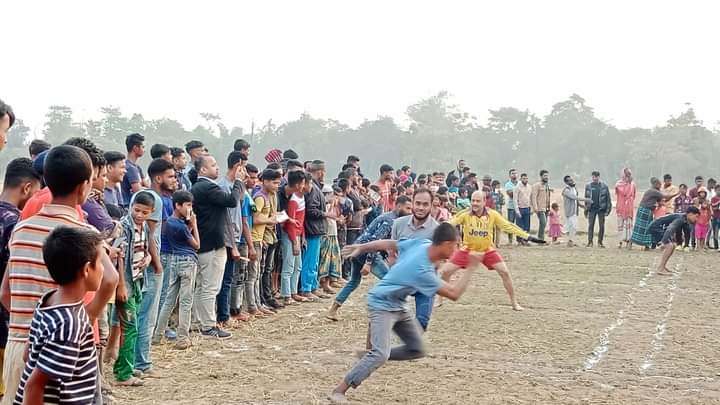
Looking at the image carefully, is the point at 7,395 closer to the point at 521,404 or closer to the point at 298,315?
the point at 521,404

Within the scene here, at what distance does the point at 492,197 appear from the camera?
21.6m

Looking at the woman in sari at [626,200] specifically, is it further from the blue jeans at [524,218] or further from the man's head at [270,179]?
the man's head at [270,179]

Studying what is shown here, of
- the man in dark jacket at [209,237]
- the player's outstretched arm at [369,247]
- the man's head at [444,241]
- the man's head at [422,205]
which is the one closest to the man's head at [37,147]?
the man in dark jacket at [209,237]

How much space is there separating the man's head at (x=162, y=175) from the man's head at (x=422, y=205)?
7.74ft

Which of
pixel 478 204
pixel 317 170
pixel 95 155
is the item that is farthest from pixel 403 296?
pixel 317 170

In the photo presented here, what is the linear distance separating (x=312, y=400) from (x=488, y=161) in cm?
5803

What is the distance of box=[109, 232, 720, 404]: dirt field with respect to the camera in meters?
6.19

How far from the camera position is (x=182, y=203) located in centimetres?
712

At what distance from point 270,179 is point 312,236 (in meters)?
1.57

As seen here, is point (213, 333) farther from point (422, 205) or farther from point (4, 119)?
point (4, 119)

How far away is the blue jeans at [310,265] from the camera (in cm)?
1091

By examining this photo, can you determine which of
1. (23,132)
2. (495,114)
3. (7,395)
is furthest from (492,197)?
(495,114)

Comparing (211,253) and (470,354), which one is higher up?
(211,253)

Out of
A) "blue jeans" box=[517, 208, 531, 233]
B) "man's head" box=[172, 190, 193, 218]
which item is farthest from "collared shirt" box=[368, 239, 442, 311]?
"blue jeans" box=[517, 208, 531, 233]
